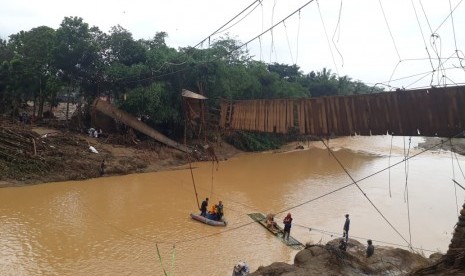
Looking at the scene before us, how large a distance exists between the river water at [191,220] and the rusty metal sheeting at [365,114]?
119cm

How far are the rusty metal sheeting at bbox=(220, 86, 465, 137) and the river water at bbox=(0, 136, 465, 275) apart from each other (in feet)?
3.89

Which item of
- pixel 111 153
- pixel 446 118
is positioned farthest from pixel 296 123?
pixel 111 153

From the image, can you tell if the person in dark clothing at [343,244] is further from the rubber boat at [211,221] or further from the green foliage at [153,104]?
the green foliage at [153,104]

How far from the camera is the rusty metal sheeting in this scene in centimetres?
921

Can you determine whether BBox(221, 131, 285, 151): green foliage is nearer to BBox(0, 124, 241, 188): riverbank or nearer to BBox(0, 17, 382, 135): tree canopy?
BBox(0, 17, 382, 135): tree canopy

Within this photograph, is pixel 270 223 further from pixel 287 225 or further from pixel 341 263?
pixel 341 263

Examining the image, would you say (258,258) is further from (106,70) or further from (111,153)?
(106,70)

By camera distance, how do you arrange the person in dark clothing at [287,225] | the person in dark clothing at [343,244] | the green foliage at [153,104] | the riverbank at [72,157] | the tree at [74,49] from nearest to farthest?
the person in dark clothing at [343,244], the person in dark clothing at [287,225], the riverbank at [72,157], the green foliage at [153,104], the tree at [74,49]

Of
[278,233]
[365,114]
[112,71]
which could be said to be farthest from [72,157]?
[365,114]

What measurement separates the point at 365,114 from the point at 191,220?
26.6ft

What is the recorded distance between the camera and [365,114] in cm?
1036

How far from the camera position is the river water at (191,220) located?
11.5 m

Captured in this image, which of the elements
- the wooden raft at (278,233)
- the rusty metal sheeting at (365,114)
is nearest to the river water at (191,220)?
the wooden raft at (278,233)

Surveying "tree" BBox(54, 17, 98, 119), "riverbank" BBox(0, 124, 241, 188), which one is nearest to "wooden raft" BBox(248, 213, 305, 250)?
"riverbank" BBox(0, 124, 241, 188)
